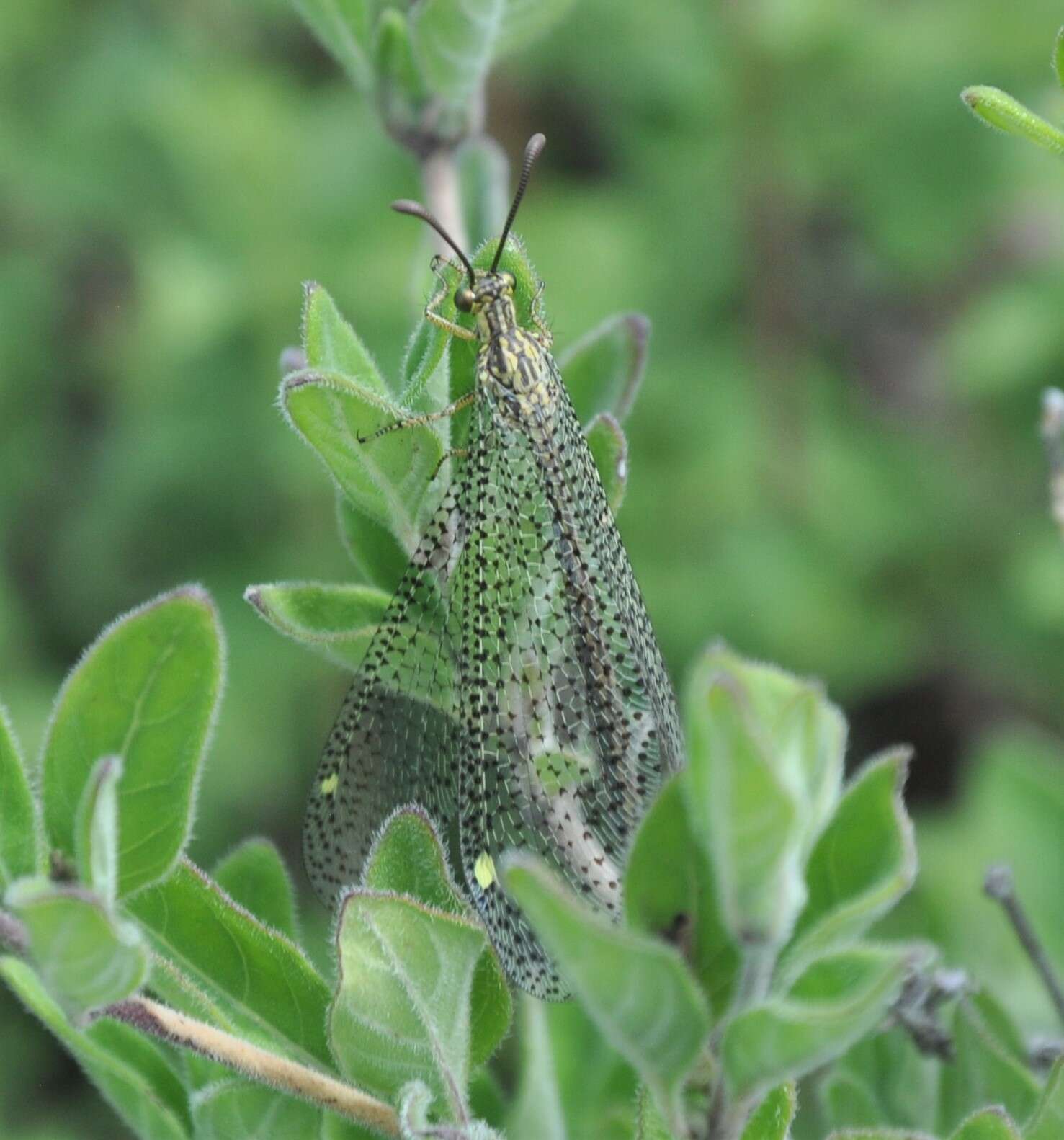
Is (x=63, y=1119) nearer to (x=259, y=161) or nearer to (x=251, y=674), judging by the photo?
(x=251, y=674)

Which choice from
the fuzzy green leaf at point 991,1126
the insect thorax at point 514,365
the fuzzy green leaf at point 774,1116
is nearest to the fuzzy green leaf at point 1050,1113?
the fuzzy green leaf at point 991,1126

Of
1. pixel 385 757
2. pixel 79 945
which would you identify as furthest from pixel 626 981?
pixel 385 757

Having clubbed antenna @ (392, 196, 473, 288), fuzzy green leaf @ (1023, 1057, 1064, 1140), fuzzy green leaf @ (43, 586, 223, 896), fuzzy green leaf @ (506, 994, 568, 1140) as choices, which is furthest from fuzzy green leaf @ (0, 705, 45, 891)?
fuzzy green leaf @ (1023, 1057, 1064, 1140)

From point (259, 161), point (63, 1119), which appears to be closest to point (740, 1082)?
point (63, 1119)

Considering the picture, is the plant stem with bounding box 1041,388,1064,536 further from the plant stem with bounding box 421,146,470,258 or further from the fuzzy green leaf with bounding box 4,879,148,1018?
the fuzzy green leaf with bounding box 4,879,148,1018

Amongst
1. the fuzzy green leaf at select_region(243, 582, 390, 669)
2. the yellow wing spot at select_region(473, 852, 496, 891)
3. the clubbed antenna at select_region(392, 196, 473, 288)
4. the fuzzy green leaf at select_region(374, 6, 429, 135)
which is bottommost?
the yellow wing spot at select_region(473, 852, 496, 891)

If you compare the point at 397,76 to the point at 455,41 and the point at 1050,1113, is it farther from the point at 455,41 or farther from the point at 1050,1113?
the point at 1050,1113
